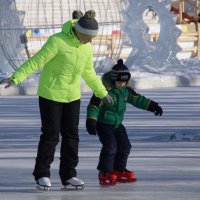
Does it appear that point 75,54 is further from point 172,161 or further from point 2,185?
point 172,161

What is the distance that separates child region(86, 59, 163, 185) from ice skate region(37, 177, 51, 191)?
553 millimetres

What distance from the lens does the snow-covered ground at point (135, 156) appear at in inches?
337

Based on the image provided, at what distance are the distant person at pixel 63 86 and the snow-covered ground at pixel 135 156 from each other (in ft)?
0.92

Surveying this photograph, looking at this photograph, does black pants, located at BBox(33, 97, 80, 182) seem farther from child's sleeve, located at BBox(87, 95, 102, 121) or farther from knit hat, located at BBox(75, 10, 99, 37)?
knit hat, located at BBox(75, 10, 99, 37)

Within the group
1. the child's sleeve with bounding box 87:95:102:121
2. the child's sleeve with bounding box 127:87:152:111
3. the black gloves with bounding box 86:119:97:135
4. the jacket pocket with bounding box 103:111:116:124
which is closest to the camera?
the black gloves with bounding box 86:119:97:135

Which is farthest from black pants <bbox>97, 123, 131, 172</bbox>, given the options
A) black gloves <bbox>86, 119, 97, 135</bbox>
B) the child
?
black gloves <bbox>86, 119, 97, 135</bbox>

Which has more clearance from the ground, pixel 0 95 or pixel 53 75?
pixel 53 75

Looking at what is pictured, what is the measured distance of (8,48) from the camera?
26.6m

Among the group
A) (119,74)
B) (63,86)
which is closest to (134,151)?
(119,74)

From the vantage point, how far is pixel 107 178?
9.05 meters

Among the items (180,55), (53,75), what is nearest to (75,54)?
(53,75)

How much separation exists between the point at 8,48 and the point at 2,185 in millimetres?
17794

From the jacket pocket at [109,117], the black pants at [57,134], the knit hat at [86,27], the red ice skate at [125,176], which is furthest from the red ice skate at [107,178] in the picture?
the knit hat at [86,27]

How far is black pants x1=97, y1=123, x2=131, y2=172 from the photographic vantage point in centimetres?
922
